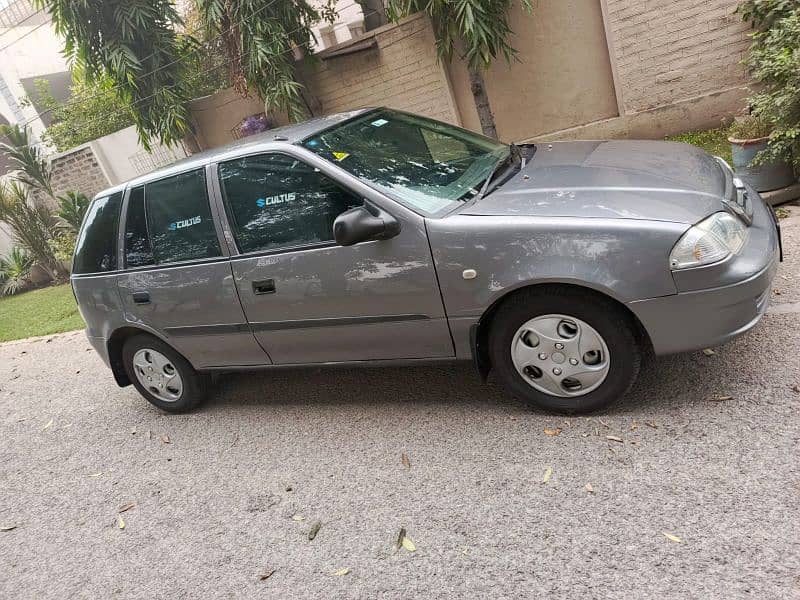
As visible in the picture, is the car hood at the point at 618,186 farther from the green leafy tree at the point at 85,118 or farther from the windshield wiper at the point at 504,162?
the green leafy tree at the point at 85,118

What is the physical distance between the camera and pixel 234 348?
13.6 ft

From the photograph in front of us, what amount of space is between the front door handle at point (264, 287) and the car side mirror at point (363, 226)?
646 mm

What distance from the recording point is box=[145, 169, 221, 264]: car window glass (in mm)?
3943

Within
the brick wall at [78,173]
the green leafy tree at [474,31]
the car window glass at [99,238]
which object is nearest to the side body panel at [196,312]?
the car window glass at [99,238]

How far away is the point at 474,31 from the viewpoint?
23.1 ft

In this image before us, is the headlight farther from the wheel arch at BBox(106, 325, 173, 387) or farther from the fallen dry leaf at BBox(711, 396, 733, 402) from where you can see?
the wheel arch at BBox(106, 325, 173, 387)

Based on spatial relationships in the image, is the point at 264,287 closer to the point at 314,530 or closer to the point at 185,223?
the point at 185,223

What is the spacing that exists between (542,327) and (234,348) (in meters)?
2.08

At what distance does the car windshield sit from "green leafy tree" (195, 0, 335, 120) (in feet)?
15.6

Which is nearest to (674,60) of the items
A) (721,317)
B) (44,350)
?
(721,317)

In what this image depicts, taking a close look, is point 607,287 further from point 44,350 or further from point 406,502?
point 44,350

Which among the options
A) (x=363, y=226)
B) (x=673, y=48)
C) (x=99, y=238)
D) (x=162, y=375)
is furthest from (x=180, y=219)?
(x=673, y=48)

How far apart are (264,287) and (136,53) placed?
730 cm

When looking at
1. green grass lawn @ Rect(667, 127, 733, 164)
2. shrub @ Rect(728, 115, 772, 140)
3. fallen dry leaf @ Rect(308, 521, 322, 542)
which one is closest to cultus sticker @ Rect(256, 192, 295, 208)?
fallen dry leaf @ Rect(308, 521, 322, 542)
